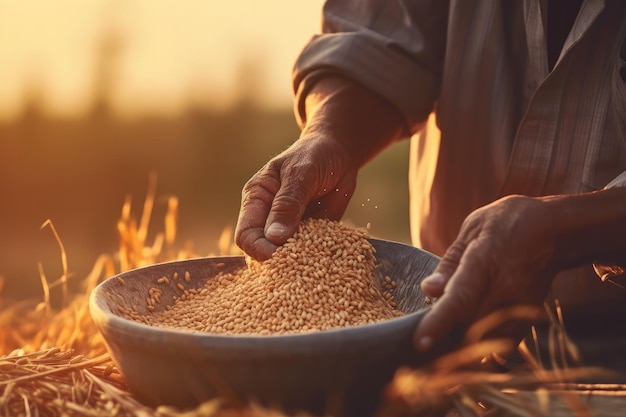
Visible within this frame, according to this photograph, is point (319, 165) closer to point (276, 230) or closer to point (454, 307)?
point (276, 230)

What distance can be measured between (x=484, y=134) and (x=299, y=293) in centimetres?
69

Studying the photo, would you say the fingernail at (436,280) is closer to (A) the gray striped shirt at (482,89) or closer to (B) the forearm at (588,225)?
(B) the forearm at (588,225)

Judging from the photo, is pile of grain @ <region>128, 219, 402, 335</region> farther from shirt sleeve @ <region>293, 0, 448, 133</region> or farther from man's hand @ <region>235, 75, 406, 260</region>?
shirt sleeve @ <region>293, 0, 448, 133</region>

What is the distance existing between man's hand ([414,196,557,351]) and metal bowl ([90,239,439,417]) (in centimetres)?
8

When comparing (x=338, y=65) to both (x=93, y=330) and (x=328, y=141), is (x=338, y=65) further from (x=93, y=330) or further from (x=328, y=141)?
(x=93, y=330)

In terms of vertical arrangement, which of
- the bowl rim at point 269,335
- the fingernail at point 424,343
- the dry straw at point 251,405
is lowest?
the dry straw at point 251,405

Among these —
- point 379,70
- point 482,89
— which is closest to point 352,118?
point 379,70

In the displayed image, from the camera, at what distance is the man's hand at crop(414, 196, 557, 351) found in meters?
1.13

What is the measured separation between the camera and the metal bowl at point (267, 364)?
38.9 inches

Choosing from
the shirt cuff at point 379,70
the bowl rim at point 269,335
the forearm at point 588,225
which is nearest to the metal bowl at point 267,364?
the bowl rim at point 269,335

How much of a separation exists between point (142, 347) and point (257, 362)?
0.17 meters

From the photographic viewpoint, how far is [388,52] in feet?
6.16

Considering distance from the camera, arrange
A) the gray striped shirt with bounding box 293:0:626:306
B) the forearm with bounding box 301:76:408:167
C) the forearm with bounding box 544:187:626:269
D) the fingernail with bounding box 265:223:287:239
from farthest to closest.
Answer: the forearm with bounding box 301:76:408:167, the gray striped shirt with bounding box 293:0:626:306, the fingernail with bounding box 265:223:287:239, the forearm with bounding box 544:187:626:269

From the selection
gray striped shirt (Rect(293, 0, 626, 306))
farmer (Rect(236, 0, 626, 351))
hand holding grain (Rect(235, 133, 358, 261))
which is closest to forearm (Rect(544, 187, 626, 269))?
farmer (Rect(236, 0, 626, 351))
